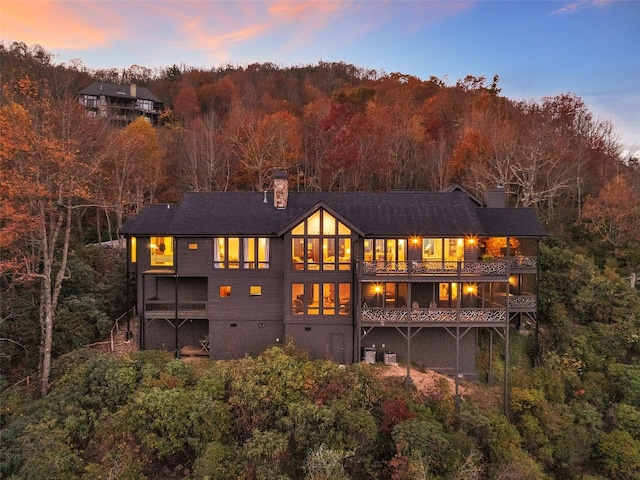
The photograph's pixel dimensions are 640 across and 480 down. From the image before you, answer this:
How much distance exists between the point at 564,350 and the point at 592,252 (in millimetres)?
12457

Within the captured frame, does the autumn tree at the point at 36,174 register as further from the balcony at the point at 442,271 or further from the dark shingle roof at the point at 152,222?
the balcony at the point at 442,271

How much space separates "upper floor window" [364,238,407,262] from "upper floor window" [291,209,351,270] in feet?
4.11

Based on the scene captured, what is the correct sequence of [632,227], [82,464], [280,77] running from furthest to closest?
[280,77]
[632,227]
[82,464]

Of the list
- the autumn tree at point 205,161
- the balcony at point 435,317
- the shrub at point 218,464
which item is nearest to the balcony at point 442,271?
the balcony at point 435,317

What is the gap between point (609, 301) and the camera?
23.2 meters

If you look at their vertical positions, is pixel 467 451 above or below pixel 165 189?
below

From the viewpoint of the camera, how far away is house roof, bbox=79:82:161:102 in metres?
61.8

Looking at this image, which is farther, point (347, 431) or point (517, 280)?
point (517, 280)

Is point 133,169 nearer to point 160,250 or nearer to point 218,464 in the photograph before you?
point 160,250

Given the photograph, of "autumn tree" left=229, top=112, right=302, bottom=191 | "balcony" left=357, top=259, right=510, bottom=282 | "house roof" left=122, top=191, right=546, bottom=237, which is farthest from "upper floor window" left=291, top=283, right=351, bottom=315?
"autumn tree" left=229, top=112, right=302, bottom=191

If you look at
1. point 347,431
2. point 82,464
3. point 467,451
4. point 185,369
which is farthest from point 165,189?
point 467,451

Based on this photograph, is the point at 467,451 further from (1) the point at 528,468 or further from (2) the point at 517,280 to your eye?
(2) the point at 517,280

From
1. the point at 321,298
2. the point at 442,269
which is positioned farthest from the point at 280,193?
the point at 442,269

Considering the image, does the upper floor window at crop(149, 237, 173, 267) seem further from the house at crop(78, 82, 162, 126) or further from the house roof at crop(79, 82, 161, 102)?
the house roof at crop(79, 82, 161, 102)
